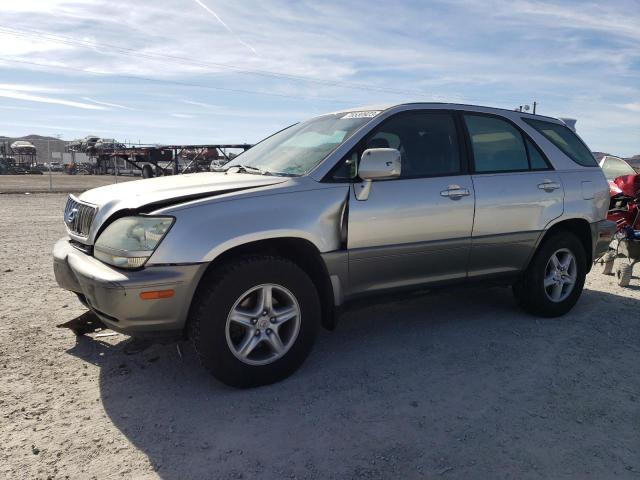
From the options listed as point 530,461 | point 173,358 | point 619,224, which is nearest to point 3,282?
point 173,358

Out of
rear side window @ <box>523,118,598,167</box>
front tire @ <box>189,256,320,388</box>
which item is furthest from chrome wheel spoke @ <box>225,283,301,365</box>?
rear side window @ <box>523,118,598,167</box>

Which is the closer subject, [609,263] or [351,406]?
[351,406]

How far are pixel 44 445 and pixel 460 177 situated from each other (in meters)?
3.25

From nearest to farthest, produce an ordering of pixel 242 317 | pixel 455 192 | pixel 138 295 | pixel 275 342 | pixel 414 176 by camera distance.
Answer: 1. pixel 138 295
2. pixel 242 317
3. pixel 275 342
4. pixel 414 176
5. pixel 455 192

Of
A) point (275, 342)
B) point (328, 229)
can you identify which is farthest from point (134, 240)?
point (328, 229)

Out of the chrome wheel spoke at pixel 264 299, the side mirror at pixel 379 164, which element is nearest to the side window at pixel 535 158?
the side mirror at pixel 379 164

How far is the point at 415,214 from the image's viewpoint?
12.3 feet

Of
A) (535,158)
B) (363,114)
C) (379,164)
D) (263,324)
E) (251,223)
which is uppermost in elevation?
(363,114)

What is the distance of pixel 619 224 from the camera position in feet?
22.8

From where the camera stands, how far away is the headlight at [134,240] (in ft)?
9.54

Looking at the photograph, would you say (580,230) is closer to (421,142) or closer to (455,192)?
(455,192)

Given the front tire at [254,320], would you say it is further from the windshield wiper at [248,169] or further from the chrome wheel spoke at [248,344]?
the windshield wiper at [248,169]

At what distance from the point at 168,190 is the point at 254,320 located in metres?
0.98

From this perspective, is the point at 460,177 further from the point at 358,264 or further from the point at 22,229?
the point at 22,229
